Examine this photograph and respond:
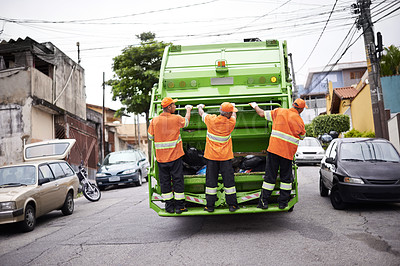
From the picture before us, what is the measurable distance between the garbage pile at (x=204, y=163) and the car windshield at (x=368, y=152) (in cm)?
229

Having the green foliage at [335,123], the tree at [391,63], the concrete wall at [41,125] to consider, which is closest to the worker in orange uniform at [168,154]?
the concrete wall at [41,125]

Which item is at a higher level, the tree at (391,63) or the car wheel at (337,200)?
the tree at (391,63)

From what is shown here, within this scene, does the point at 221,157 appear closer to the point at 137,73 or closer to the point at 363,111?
the point at 363,111

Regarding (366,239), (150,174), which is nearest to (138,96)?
(150,174)

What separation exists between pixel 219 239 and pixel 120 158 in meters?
10.8

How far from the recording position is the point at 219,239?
5582 mm

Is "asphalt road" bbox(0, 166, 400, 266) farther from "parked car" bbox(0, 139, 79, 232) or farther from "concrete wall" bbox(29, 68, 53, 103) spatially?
"concrete wall" bbox(29, 68, 53, 103)

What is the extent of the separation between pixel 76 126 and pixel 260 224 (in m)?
15.7

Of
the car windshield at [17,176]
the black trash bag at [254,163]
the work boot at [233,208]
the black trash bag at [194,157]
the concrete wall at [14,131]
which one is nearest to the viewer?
the work boot at [233,208]

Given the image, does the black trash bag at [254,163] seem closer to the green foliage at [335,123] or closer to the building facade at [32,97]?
the building facade at [32,97]

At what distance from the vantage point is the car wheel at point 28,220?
7.38 meters

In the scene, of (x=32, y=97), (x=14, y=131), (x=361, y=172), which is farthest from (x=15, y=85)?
(x=361, y=172)

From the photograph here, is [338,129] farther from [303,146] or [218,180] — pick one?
[218,180]

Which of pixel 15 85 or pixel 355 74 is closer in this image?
pixel 15 85
